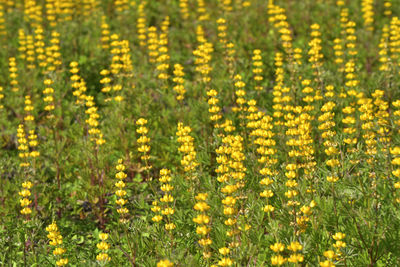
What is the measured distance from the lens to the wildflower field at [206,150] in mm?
3893

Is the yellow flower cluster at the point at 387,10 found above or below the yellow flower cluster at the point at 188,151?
below

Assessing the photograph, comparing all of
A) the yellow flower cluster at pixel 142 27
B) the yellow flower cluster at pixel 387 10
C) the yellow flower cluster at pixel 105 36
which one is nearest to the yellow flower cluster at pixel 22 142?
the yellow flower cluster at pixel 142 27

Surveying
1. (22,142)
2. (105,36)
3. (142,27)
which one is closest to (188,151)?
(22,142)

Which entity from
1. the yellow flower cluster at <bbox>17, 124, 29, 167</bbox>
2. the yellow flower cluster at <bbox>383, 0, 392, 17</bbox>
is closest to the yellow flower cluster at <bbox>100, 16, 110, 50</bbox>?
the yellow flower cluster at <bbox>17, 124, 29, 167</bbox>

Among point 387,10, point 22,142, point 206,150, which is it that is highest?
point 22,142

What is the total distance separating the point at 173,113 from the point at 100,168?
1.80 meters

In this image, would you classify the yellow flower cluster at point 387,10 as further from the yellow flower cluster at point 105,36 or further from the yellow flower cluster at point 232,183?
the yellow flower cluster at point 232,183

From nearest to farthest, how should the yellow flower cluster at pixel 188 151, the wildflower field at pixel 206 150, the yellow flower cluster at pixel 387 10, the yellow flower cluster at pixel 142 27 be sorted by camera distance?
the wildflower field at pixel 206 150
the yellow flower cluster at pixel 188 151
the yellow flower cluster at pixel 142 27
the yellow flower cluster at pixel 387 10

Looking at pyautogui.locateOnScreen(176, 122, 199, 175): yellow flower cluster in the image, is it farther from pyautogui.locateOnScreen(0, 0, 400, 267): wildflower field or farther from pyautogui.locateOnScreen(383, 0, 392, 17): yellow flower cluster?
pyautogui.locateOnScreen(383, 0, 392, 17): yellow flower cluster

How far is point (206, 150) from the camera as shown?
5.94 meters

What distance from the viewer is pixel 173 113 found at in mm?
7164

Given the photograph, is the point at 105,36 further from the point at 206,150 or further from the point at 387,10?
the point at 387,10

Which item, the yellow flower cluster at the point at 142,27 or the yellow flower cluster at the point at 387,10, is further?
the yellow flower cluster at the point at 387,10

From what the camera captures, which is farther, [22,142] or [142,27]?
[142,27]
